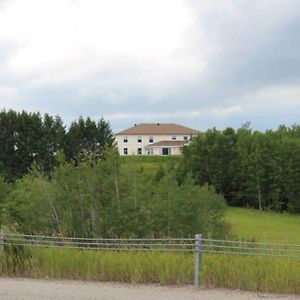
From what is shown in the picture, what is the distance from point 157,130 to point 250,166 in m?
69.0

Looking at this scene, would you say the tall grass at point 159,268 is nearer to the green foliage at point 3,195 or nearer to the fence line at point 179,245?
the fence line at point 179,245

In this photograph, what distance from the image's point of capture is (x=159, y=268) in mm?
9305

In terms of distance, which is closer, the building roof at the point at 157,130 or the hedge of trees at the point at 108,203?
the hedge of trees at the point at 108,203

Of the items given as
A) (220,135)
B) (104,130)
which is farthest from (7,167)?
(220,135)

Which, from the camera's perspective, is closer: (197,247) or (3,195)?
(197,247)

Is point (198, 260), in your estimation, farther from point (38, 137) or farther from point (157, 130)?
point (157, 130)

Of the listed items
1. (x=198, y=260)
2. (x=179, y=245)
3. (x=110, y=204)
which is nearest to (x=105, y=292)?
(x=198, y=260)

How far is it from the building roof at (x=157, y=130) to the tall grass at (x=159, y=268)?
410 feet

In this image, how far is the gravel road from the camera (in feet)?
26.9

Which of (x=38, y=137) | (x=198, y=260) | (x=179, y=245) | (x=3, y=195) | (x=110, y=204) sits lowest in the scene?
(x=198, y=260)

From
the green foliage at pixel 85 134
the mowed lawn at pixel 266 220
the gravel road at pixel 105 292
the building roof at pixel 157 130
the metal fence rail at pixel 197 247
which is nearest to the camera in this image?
the gravel road at pixel 105 292

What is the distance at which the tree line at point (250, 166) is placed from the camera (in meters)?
70.1

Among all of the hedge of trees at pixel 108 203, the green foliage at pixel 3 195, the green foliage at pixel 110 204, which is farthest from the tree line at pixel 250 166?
the green foliage at pixel 110 204

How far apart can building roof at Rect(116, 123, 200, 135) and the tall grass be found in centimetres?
12500
